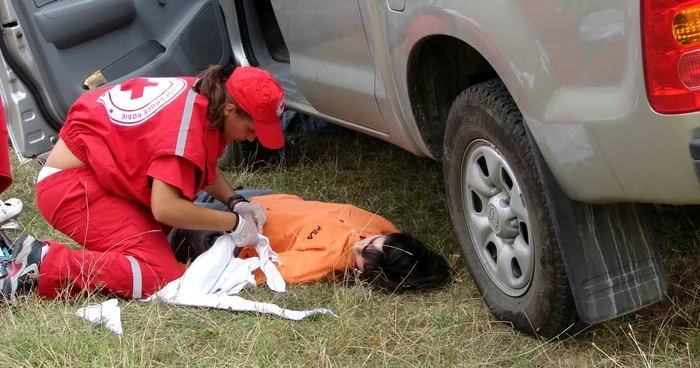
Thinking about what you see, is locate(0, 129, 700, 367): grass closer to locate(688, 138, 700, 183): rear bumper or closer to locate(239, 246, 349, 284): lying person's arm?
locate(239, 246, 349, 284): lying person's arm

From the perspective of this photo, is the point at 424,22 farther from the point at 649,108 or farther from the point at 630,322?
the point at 630,322

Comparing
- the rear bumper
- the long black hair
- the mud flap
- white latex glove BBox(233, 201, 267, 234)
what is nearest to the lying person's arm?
the long black hair

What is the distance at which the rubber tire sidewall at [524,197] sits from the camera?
7.93 ft

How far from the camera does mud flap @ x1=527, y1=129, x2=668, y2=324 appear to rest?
2.33 m

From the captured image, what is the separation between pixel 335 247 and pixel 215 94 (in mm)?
794

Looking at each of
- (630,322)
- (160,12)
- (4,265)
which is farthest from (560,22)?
(160,12)

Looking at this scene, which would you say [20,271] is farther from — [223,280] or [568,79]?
[568,79]

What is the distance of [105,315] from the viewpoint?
9.32ft

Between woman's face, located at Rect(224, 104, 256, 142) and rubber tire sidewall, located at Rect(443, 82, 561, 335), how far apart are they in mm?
812

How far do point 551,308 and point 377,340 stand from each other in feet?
1.87

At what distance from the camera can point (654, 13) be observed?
182 cm

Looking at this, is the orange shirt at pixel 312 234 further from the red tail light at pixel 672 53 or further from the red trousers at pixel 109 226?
the red tail light at pixel 672 53

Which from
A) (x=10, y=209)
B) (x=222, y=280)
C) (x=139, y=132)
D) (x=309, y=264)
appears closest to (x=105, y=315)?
(x=222, y=280)

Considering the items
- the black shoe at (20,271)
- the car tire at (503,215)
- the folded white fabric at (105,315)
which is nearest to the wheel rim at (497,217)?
the car tire at (503,215)
